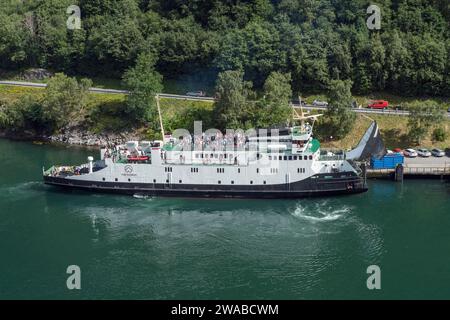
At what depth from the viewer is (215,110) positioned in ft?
306

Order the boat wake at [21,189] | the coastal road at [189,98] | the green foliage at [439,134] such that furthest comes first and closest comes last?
1. the coastal road at [189,98]
2. the green foliage at [439,134]
3. the boat wake at [21,189]

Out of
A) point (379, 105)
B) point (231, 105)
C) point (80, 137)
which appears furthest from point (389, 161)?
point (80, 137)

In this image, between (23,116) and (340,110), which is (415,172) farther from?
(23,116)

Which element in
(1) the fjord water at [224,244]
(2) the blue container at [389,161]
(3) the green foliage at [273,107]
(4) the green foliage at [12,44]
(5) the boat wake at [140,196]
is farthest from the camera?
(4) the green foliage at [12,44]

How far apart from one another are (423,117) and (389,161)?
35.1 feet

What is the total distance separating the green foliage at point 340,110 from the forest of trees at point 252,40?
34.0 feet

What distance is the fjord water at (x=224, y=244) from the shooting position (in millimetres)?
54344

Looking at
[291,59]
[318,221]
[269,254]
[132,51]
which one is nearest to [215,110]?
[291,59]

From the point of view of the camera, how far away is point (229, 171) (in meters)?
74.9

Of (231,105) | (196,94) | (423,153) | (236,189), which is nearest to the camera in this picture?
(236,189)

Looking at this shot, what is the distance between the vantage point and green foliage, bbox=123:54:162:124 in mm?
96062

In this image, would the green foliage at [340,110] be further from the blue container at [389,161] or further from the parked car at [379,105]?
the blue container at [389,161]

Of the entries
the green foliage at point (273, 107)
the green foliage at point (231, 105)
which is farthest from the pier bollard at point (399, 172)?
the green foliage at point (231, 105)

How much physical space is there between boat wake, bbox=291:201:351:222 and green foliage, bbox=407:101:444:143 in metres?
22.8
